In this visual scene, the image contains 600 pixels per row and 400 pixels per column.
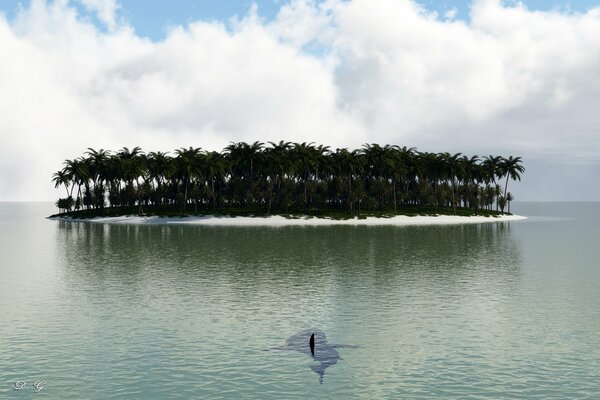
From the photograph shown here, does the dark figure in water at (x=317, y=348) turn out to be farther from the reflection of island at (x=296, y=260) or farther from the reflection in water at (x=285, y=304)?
the reflection of island at (x=296, y=260)

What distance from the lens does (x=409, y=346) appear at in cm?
2878

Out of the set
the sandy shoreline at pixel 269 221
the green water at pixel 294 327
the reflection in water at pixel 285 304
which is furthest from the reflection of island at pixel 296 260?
the sandy shoreline at pixel 269 221

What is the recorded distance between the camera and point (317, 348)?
1117 inches

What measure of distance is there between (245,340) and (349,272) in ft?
89.4

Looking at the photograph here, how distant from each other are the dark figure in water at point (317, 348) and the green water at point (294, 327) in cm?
48

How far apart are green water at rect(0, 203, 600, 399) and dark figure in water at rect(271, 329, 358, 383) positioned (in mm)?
479

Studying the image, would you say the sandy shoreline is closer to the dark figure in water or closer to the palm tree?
the palm tree

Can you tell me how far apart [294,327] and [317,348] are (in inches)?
174

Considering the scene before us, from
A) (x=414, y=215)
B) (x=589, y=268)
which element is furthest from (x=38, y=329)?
(x=414, y=215)

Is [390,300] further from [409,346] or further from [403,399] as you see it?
[403,399]

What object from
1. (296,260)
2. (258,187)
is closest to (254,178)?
(258,187)

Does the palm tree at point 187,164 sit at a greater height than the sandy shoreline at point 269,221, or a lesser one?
greater

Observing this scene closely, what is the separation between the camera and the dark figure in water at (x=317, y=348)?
25844 mm

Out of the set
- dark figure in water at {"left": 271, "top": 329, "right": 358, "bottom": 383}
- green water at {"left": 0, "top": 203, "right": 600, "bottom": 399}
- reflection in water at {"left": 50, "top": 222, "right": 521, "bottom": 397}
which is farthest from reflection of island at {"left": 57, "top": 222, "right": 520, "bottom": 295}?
dark figure in water at {"left": 271, "top": 329, "right": 358, "bottom": 383}
